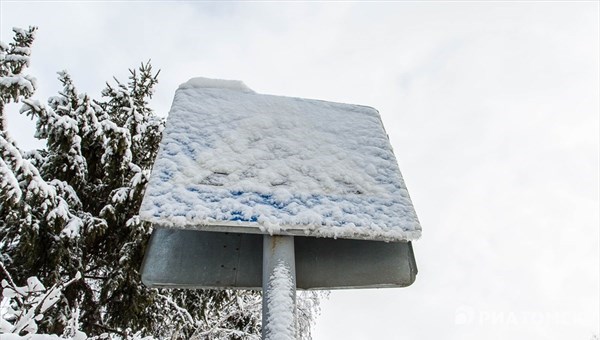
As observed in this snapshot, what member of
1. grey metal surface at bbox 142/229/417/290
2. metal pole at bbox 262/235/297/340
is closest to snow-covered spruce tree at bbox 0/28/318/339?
grey metal surface at bbox 142/229/417/290

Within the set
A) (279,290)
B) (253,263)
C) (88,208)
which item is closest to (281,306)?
(279,290)

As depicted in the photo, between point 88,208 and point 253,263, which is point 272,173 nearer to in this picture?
point 253,263

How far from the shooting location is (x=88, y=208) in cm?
633

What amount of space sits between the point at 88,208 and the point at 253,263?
18.7ft

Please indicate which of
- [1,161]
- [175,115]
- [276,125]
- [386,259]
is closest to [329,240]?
[386,259]

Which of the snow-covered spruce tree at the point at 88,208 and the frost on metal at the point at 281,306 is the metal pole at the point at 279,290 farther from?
the snow-covered spruce tree at the point at 88,208

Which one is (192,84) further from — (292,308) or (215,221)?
(292,308)

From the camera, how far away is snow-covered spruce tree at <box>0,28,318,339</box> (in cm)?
508

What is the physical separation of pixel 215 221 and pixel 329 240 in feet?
1.96

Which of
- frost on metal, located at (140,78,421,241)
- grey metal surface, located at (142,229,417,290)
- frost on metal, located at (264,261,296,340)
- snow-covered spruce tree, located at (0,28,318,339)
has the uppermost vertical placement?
snow-covered spruce tree, located at (0,28,318,339)

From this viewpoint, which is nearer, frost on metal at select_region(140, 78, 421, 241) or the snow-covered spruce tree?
frost on metal at select_region(140, 78, 421, 241)

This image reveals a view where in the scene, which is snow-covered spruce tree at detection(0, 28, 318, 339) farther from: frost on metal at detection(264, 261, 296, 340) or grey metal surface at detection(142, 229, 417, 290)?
frost on metal at detection(264, 261, 296, 340)

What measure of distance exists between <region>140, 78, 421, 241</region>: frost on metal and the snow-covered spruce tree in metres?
3.96

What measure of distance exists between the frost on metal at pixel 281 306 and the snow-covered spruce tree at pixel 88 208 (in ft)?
14.0
